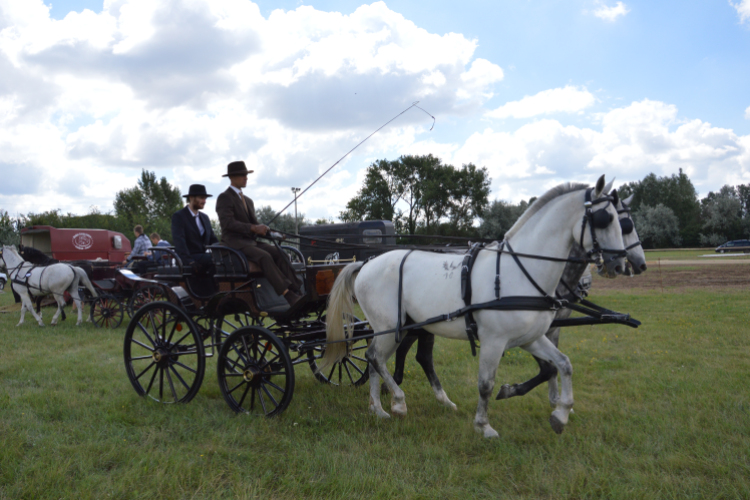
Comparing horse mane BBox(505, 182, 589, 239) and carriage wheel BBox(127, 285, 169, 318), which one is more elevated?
horse mane BBox(505, 182, 589, 239)

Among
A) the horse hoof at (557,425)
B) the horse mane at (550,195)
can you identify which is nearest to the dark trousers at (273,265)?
the horse mane at (550,195)

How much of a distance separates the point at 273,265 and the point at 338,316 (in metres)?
0.82

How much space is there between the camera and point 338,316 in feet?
15.9

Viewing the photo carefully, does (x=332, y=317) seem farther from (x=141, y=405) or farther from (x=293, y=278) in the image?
(x=141, y=405)

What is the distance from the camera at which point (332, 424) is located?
14.6 feet

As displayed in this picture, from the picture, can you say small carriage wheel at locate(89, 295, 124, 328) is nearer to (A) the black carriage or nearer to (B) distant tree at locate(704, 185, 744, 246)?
(A) the black carriage

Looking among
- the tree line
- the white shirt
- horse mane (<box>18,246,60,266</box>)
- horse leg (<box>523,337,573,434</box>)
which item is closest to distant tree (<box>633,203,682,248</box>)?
the tree line

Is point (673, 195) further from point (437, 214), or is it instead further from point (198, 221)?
point (198, 221)

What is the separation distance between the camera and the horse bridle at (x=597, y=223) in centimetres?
358

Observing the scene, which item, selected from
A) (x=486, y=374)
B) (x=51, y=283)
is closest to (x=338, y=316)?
(x=486, y=374)

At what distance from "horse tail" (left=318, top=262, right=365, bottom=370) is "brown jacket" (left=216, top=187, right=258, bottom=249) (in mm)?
1009

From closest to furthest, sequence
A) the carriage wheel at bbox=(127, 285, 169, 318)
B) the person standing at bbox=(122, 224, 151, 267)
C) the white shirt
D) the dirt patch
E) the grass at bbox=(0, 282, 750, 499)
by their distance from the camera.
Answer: the grass at bbox=(0, 282, 750, 499) < the white shirt < the carriage wheel at bbox=(127, 285, 169, 318) < the person standing at bbox=(122, 224, 151, 267) < the dirt patch

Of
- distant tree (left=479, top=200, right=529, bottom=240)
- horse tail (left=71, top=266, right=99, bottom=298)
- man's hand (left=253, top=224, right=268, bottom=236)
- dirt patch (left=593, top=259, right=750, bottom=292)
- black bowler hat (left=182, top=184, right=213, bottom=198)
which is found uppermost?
distant tree (left=479, top=200, right=529, bottom=240)

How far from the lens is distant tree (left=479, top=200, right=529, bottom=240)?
47.5 m
